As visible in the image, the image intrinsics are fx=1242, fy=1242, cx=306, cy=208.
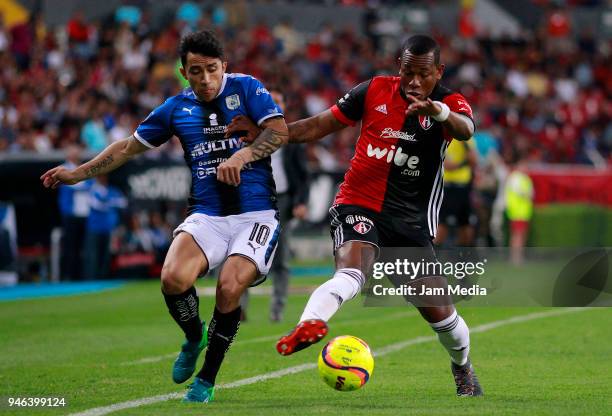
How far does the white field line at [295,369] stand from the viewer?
24.2 ft

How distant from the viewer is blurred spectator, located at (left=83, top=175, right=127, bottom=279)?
20406mm

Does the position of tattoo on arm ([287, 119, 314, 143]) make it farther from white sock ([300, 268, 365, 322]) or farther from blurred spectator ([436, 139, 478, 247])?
blurred spectator ([436, 139, 478, 247])

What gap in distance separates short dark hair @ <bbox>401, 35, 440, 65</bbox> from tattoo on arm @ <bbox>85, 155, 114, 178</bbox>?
2214 mm

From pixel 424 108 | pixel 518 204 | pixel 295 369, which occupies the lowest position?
pixel 518 204

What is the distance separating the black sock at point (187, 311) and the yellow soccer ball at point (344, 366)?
1.14m

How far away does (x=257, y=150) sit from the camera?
8000 mm

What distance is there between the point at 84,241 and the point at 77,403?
1318 cm

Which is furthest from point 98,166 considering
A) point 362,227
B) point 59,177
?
point 362,227

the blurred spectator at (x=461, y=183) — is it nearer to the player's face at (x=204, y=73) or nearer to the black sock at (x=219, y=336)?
the player's face at (x=204, y=73)

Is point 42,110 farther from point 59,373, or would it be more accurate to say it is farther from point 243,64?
point 59,373

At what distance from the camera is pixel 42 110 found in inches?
917

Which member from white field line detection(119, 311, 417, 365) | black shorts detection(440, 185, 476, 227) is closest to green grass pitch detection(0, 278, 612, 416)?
white field line detection(119, 311, 417, 365)

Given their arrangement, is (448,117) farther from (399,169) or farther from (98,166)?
(98,166)

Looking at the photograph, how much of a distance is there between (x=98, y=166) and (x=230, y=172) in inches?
53.3
